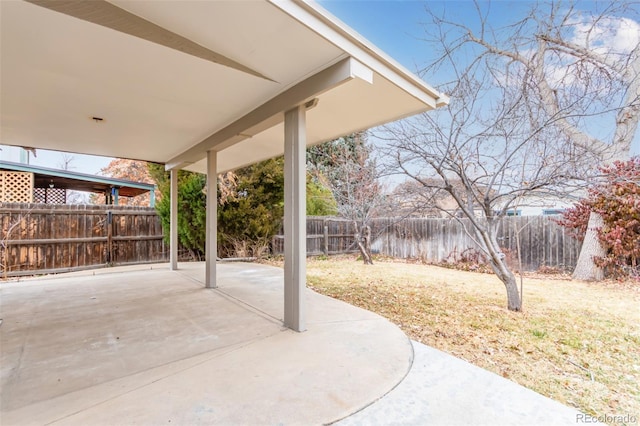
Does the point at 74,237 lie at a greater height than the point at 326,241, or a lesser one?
greater

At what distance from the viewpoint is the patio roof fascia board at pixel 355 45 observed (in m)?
2.00

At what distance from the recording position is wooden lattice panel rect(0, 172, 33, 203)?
8492 millimetres

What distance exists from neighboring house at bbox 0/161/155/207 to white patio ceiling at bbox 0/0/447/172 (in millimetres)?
5400

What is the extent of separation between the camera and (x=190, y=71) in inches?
105

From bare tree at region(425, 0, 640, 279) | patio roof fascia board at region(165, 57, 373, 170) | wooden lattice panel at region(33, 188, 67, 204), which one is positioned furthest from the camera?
wooden lattice panel at region(33, 188, 67, 204)

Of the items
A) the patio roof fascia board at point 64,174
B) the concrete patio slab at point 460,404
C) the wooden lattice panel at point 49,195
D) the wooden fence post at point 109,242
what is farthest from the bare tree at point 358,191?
the wooden lattice panel at point 49,195

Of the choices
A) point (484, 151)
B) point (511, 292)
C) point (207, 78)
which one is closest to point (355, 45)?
A: point (207, 78)

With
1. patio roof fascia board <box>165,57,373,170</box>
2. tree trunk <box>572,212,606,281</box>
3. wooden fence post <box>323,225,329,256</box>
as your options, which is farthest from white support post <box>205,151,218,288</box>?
tree trunk <box>572,212,606,281</box>

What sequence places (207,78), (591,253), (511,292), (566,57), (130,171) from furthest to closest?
(130,171) → (591,253) → (566,57) → (511,292) → (207,78)

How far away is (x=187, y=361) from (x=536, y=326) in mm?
4015

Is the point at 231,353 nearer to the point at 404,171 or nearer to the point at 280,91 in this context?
the point at 280,91

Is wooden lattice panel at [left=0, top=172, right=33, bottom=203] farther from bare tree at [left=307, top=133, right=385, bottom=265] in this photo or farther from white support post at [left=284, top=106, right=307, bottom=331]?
white support post at [left=284, top=106, right=307, bottom=331]

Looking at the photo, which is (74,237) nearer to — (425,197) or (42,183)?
(42,183)

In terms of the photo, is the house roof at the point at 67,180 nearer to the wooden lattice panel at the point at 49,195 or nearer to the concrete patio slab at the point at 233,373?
the wooden lattice panel at the point at 49,195
